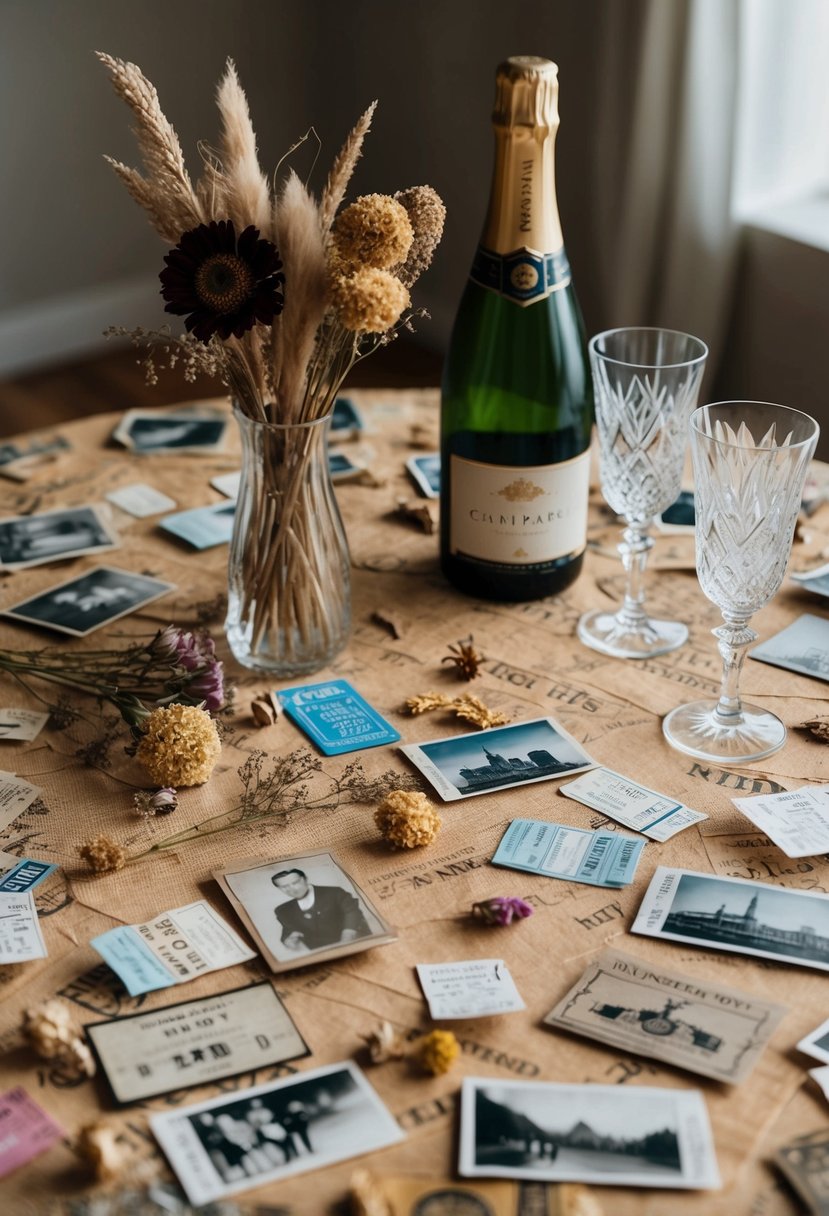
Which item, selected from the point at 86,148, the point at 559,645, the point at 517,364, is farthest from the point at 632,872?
the point at 86,148

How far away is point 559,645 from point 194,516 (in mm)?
490

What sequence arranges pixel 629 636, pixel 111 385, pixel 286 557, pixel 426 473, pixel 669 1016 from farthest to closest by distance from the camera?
1. pixel 111 385
2. pixel 426 473
3. pixel 629 636
4. pixel 286 557
5. pixel 669 1016

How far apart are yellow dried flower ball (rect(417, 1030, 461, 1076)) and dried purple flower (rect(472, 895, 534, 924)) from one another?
0.12 m

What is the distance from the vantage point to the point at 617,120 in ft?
9.73

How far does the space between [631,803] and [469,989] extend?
0.25 metres

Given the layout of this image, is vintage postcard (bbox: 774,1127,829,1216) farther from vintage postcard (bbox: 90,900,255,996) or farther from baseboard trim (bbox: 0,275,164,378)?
baseboard trim (bbox: 0,275,164,378)

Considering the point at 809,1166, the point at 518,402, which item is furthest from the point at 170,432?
the point at 809,1166

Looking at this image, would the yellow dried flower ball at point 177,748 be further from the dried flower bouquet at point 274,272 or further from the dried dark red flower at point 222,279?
the dried dark red flower at point 222,279

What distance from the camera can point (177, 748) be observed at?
39.8 inches

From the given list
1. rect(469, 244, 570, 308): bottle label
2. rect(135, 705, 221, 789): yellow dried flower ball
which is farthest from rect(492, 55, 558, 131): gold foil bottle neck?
rect(135, 705, 221, 789): yellow dried flower ball

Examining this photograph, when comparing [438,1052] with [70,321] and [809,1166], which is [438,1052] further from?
[70,321]

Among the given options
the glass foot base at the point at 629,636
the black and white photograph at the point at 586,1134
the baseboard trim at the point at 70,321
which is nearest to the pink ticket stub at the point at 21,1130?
the black and white photograph at the point at 586,1134

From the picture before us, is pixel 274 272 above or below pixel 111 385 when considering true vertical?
above

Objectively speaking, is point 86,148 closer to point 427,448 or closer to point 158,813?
point 427,448
